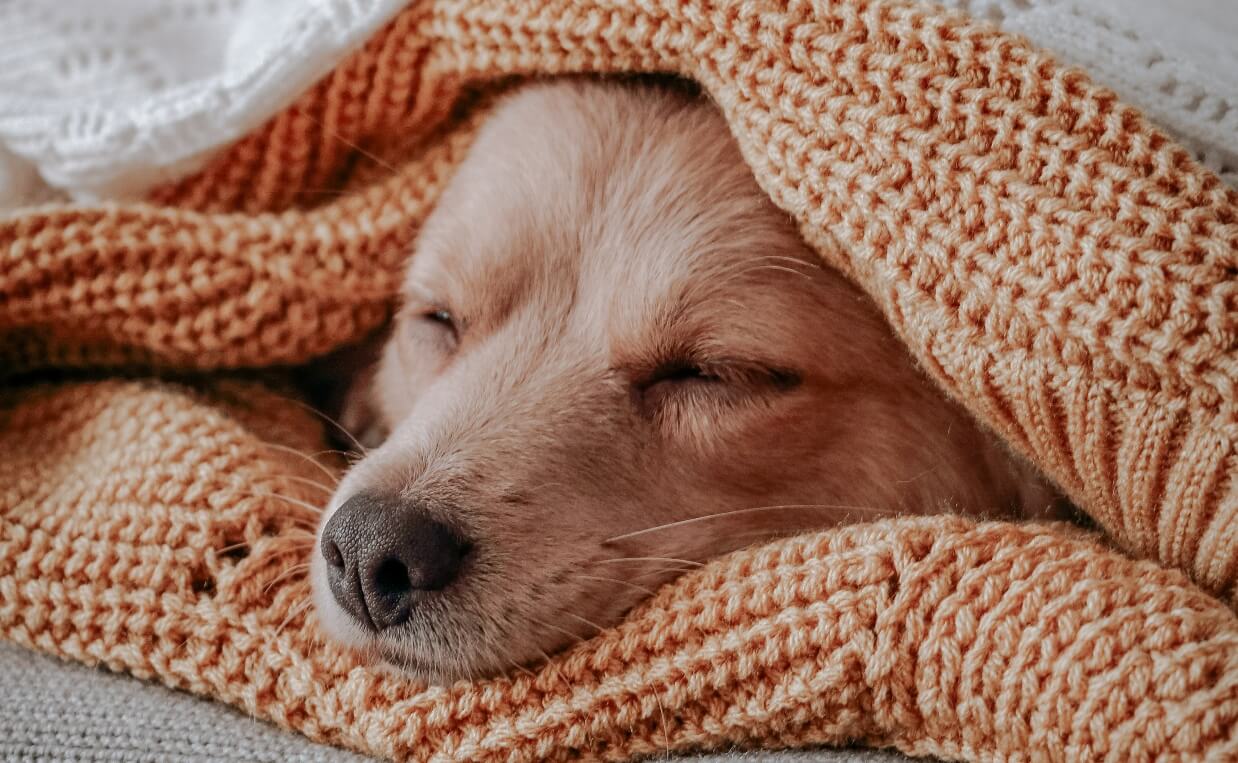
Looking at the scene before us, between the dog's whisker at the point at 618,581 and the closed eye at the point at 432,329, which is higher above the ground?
the closed eye at the point at 432,329

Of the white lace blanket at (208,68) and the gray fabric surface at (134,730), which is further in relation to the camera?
the white lace blanket at (208,68)

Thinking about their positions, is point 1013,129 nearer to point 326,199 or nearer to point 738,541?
point 738,541

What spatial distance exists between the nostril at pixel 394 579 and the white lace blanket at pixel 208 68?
827 mm

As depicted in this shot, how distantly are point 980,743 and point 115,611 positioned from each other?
102 centimetres

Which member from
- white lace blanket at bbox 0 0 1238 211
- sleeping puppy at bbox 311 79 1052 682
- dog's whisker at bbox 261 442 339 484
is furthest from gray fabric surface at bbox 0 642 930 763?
white lace blanket at bbox 0 0 1238 211

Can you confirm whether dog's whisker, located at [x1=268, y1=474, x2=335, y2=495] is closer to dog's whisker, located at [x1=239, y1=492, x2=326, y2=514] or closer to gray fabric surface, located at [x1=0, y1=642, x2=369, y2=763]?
dog's whisker, located at [x1=239, y1=492, x2=326, y2=514]

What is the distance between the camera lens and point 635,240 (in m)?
1.60

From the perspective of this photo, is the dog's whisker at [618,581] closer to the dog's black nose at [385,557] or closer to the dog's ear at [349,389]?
the dog's black nose at [385,557]

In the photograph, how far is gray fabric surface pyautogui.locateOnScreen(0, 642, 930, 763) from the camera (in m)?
1.23

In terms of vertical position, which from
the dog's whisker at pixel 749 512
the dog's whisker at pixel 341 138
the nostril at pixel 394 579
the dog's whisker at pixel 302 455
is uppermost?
the dog's whisker at pixel 341 138

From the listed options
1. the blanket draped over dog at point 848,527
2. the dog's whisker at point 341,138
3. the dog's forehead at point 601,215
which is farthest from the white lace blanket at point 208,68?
the dog's forehead at point 601,215

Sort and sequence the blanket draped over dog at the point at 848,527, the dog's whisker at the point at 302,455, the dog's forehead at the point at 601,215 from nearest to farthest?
1. the blanket draped over dog at the point at 848,527
2. the dog's forehead at the point at 601,215
3. the dog's whisker at the point at 302,455

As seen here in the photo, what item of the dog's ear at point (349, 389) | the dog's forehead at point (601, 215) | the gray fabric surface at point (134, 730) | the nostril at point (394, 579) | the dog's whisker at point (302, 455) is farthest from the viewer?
the dog's ear at point (349, 389)

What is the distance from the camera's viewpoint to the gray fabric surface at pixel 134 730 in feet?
4.02
